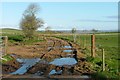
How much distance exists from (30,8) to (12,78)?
2097 inches

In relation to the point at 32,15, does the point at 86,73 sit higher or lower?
lower

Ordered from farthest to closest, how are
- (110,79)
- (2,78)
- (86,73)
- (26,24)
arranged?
1. (26,24)
2. (86,73)
3. (2,78)
4. (110,79)

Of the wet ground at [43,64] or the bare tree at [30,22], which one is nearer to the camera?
the wet ground at [43,64]

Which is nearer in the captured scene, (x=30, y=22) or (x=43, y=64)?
(x=43, y=64)

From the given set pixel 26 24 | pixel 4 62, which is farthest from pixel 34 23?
pixel 4 62

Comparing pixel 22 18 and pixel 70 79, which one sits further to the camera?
pixel 22 18

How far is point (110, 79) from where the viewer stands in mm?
12227

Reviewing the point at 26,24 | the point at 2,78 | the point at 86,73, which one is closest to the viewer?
the point at 2,78

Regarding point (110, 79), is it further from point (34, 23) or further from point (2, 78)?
point (34, 23)

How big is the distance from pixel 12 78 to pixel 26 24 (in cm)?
5205

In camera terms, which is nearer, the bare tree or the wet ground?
the wet ground

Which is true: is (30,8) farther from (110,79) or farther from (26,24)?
(110,79)

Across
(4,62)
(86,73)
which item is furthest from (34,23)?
(86,73)

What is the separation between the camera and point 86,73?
14.7 m
